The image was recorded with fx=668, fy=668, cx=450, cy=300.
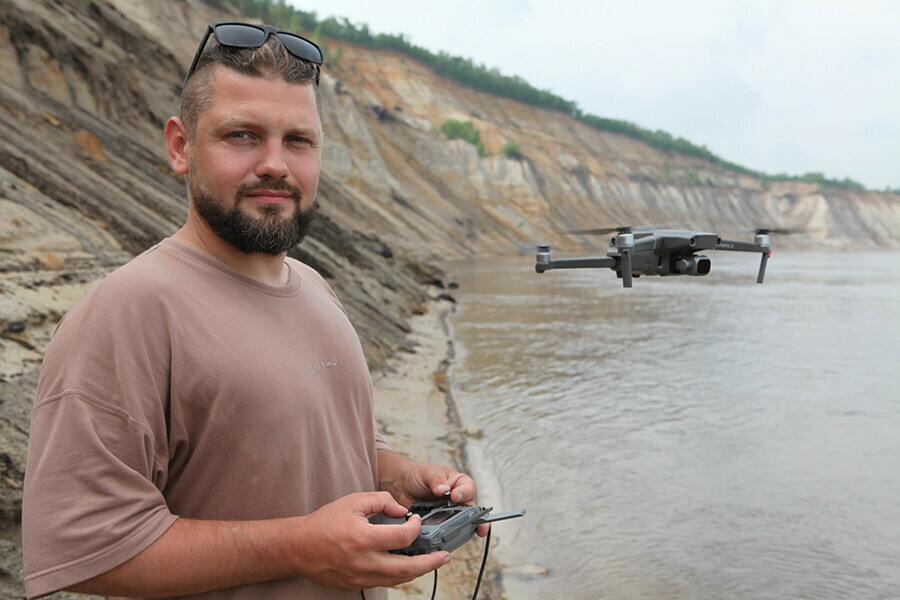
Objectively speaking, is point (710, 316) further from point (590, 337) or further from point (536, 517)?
point (536, 517)

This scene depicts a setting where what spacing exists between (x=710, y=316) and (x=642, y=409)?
12.9 m

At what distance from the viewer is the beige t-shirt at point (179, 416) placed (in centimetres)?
125

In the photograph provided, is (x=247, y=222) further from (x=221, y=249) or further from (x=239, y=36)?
(x=239, y=36)

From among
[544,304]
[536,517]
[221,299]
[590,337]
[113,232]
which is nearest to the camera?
[221,299]

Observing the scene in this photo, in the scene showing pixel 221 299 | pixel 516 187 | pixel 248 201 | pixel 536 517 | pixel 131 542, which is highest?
pixel 516 187

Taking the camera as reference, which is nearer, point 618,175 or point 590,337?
point 590,337

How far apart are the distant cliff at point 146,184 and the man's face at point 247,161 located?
221cm

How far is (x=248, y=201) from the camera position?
5.21ft

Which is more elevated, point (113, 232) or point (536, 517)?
point (113, 232)

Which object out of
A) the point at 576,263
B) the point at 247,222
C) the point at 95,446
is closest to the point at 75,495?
the point at 95,446

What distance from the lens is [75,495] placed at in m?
1.25

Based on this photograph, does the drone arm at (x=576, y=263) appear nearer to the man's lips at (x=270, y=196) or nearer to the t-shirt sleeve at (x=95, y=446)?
the man's lips at (x=270, y=196)

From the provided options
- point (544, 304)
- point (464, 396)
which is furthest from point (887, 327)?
Result: point (464, 396)

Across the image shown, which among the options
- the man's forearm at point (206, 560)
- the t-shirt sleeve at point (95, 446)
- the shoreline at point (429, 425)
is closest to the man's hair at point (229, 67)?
the t-shirt sleeve at point (95, 446)
